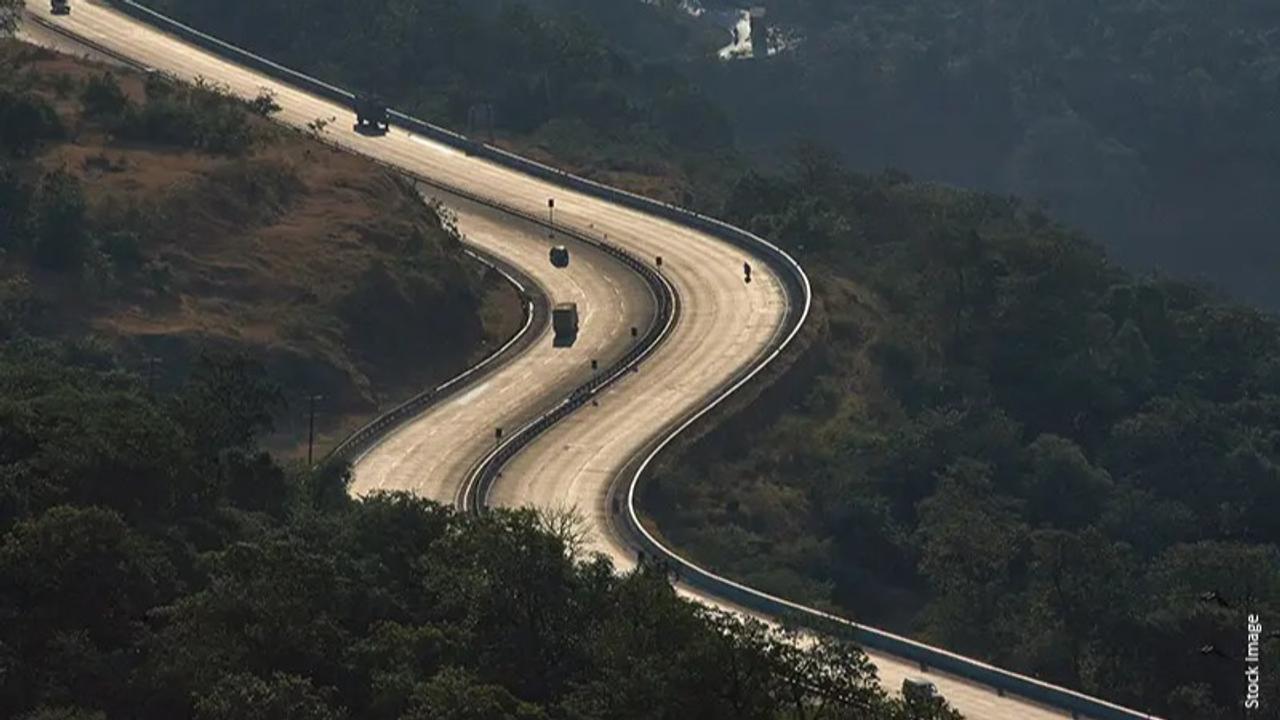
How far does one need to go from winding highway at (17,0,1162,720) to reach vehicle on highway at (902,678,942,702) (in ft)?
3.52

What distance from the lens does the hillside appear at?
128m

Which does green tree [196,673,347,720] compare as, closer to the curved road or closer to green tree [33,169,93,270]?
the curved road

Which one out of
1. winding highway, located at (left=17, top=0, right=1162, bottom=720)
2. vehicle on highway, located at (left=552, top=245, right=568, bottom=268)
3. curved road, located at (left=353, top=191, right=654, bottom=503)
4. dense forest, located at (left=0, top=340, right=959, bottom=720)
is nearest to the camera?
dense forest, located at (left=0, top=340, right=959, bottom=720)

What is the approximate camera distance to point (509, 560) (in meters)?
75.6

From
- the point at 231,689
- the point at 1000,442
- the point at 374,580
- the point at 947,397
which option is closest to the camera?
the point at 231,689

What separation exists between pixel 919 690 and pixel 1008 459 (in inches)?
2098

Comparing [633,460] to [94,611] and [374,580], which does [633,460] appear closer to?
[374,580]

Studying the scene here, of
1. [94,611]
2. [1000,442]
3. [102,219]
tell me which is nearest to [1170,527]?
[1000,442]

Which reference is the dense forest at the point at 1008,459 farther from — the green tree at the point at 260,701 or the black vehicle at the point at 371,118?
the green tree at the point at 260,701

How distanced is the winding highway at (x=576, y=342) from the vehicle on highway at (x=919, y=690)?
1.07 meters

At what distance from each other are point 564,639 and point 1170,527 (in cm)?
5966

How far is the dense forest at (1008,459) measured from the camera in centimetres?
10269

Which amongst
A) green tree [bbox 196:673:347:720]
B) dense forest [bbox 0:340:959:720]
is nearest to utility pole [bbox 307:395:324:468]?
dense forest [bbox 0:340:959:720]

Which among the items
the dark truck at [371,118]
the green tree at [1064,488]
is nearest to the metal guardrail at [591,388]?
the green tree at [1064,488]
